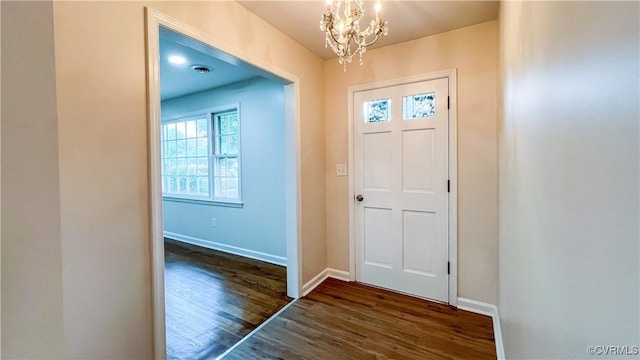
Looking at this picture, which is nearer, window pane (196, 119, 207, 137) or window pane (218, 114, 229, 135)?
window pane (218, 114, 229, 135)

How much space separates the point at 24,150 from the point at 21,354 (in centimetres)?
36

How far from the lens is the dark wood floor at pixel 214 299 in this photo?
1974mm

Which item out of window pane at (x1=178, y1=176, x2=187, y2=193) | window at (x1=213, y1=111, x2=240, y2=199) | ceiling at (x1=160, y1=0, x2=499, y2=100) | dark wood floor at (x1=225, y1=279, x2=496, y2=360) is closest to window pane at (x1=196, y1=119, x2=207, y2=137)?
window at (x1=213, y1=111, x2=240, y2=199)

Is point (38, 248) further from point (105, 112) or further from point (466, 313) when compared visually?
point (466, 313)

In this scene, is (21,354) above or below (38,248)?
below

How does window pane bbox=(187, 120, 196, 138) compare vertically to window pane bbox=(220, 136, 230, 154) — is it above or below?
above

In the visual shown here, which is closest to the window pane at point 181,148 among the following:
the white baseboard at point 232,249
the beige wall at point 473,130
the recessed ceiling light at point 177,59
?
the white baseboard at point 232,249

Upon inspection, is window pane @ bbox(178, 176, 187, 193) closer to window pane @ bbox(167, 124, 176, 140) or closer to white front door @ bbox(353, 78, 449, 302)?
window pane @ bbox(167, 124, 176, 140)

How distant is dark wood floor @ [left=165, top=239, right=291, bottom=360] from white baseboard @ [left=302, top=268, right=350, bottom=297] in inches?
9.7

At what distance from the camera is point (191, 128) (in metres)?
4.31

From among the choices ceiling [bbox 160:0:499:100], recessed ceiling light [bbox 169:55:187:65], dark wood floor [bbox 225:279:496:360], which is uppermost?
recessed ceiling light [bbox 169:55:187:65]

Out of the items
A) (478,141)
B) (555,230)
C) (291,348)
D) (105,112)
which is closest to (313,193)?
(291,348)

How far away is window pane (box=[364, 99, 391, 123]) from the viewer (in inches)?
104

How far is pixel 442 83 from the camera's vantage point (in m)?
2.38
